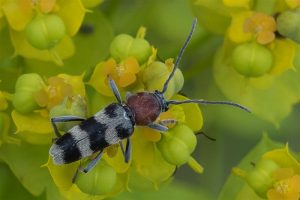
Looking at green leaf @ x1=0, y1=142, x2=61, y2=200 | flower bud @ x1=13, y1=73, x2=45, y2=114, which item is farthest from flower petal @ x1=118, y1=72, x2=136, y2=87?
green leaf @ x1=0, y1=142, x2=61, y2=200

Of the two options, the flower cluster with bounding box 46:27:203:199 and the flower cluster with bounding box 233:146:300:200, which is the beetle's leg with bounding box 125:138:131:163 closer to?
the flower cluster with bounding box 46:27:203:199

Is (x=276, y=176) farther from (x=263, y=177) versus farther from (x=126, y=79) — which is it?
(x=126, y=79)

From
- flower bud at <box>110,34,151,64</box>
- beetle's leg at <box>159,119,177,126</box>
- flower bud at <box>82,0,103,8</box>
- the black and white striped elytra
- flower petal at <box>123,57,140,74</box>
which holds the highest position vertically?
flower bud at <box>82,0,103,8</box>

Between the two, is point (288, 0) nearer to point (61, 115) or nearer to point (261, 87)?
point (261, 87)

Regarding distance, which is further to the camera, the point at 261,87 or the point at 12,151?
the point at 261,87

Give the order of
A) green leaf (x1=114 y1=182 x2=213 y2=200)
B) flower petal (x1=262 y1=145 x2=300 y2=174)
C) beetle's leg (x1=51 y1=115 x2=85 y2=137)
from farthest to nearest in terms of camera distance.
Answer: green leaf (x1=114 y1=182 x2=213 y2=200) < flower petal (x1=262 y1=145 x2=300 y2=174) < beetle's leg (x1=51 y1=115 x2=85 y2=137)

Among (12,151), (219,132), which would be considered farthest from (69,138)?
(219,132)

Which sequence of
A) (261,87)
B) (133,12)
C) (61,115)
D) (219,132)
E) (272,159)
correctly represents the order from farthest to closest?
(219,132) < (133,12) < (261,87) < (272,159) < (61,115)

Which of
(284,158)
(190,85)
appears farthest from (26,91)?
(190,85)
